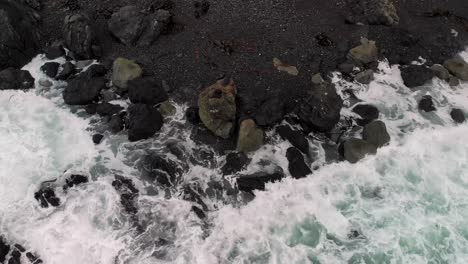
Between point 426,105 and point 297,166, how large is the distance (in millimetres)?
7073

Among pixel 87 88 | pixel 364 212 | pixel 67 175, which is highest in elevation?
pixel 87 88

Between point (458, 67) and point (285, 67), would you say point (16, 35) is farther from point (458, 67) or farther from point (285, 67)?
point (458, 67)

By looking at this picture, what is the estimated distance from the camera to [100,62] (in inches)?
792

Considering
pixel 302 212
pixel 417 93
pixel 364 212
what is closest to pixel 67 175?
pixel 302 212

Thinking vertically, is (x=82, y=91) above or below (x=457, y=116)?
above

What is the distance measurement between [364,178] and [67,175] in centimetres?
1130

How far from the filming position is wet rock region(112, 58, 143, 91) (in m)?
18.8

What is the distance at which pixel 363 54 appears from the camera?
66.5 feet

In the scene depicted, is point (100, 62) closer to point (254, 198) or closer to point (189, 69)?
point (189, 69)

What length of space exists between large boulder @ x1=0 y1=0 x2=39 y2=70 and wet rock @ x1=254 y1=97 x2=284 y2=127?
35.9 feet

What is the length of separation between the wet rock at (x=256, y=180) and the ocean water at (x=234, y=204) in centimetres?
27

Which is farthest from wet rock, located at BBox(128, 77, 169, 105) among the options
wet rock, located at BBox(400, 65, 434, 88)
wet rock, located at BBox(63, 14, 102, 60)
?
wet rock, located at BBox(400, 65, 434, 88)

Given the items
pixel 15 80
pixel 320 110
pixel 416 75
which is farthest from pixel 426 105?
pixel 15 80

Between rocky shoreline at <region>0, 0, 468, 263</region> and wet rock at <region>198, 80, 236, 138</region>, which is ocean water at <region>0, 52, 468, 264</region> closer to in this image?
rocky shoreline at <region>0, 0, 468, 263</region>
